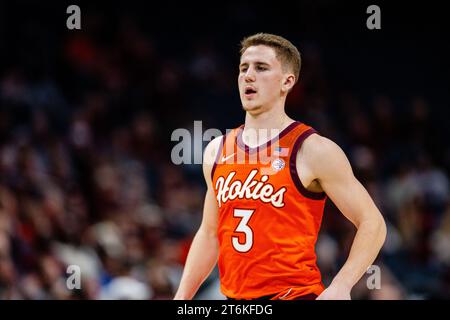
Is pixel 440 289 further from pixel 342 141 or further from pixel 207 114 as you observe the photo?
pixel 207 114

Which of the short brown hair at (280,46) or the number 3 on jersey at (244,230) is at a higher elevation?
the short brown hair at (280,46)

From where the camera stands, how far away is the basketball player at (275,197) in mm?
4426

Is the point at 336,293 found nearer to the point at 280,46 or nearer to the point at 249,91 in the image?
the point at 249,91

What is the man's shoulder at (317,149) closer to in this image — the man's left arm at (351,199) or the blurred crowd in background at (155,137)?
the man's left arm at (351,199)

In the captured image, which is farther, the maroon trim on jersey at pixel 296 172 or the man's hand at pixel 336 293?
the maroon trim on jersey at pixel 296 172

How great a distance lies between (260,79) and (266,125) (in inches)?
10.8

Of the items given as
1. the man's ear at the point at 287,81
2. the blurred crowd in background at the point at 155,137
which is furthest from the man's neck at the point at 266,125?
the blurred crowd in background at the point at 155,137

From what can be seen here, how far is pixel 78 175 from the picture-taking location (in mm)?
10008

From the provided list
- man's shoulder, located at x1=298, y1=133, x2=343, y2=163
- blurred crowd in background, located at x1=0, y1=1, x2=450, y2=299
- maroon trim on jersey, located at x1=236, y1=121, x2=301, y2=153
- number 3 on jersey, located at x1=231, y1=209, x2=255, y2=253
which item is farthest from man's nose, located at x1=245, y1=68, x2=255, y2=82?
blurred crowd in background, located at x1=0, y1=1, x2=450, y2=299

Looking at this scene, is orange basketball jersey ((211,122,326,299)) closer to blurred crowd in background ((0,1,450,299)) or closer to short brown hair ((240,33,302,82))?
short brown hair ((240,33,302,82))

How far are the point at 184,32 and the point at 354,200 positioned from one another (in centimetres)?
894

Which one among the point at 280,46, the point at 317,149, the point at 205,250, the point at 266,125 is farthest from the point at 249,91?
the point at 205,250

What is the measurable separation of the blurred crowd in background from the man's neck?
10.2ft

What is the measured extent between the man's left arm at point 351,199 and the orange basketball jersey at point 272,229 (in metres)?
0.13
